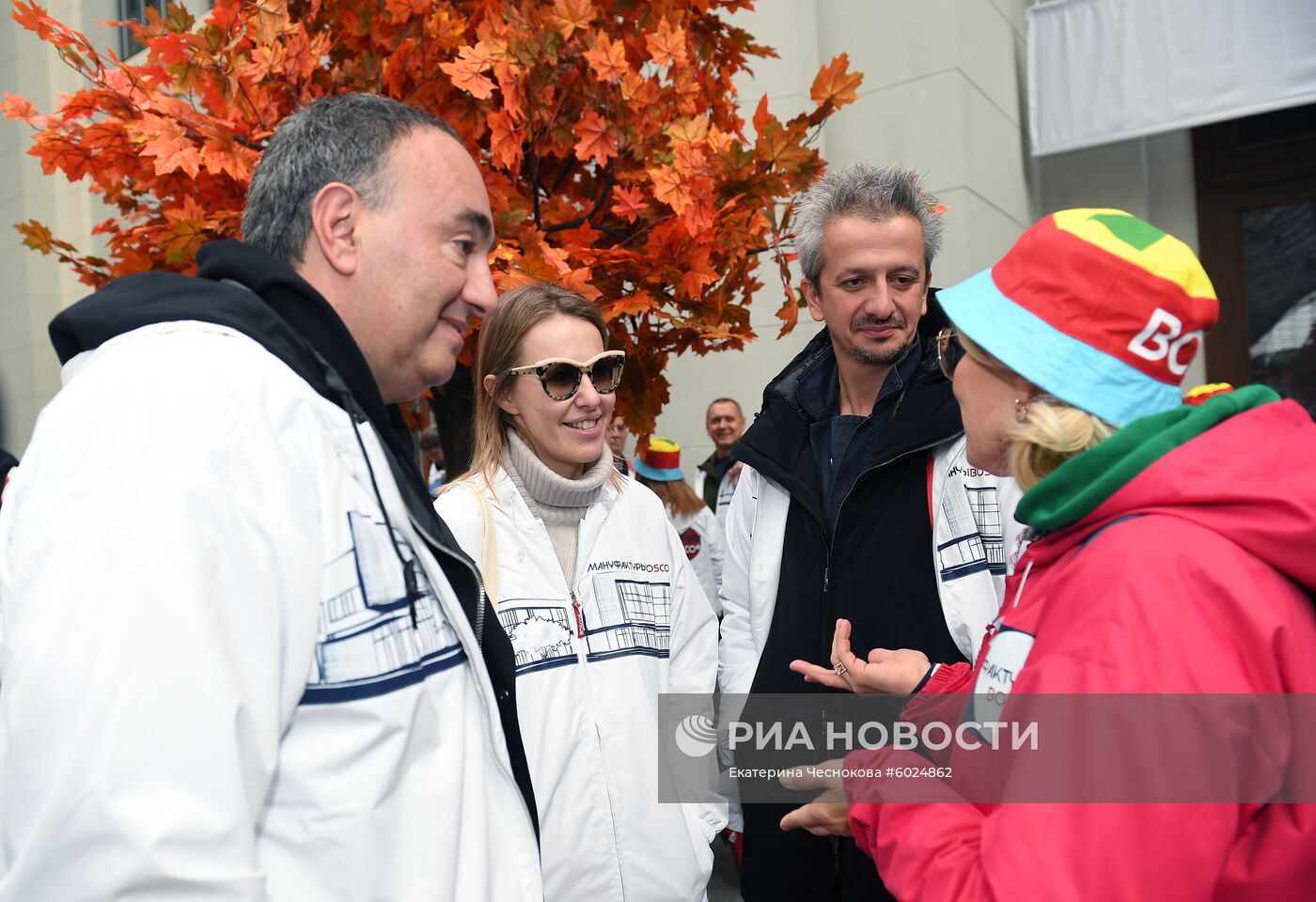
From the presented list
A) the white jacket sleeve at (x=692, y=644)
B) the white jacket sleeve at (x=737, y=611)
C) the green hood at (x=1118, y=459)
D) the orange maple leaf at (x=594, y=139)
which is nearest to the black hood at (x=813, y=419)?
the white jacket sleeve at (x=737, y=611)

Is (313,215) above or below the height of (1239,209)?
below

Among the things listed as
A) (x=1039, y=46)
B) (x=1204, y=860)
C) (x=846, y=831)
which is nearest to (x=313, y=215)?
(x=846, y=831)

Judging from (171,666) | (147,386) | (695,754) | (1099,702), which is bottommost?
(695,754)

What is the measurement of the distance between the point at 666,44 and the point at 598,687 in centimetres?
162

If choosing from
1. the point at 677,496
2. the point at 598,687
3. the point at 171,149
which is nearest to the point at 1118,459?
the point at 598,687

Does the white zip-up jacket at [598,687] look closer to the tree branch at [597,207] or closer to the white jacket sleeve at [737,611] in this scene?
the white jacket sleeve at [737,611]

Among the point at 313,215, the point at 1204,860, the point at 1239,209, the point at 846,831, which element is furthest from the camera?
the point at 1239,209

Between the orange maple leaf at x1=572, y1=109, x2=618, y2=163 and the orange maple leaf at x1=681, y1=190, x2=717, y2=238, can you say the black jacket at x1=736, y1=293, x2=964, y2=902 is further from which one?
the orange maple leaf at x1=572, y1=109, x2=618, y2=163

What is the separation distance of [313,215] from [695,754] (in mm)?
1732

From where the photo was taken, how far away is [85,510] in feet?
3.21

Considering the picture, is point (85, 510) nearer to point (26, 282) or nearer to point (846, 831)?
point (846, 831)

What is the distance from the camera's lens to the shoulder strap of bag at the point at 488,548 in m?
2.24

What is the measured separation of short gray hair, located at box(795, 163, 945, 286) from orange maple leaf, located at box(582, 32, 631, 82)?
650 mm

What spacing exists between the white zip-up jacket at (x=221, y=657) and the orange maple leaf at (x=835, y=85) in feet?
6.08
